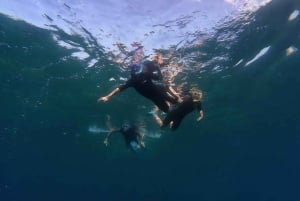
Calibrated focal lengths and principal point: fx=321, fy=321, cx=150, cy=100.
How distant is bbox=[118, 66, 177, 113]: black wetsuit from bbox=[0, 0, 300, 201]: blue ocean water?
4.56 meters

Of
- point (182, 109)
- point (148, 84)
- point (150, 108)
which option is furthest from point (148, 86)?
point (150, 108)

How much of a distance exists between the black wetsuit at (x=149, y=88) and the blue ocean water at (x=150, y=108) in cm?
456

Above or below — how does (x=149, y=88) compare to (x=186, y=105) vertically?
above

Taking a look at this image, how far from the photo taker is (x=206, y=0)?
13.1 m

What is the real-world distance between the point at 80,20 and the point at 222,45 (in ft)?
25.4

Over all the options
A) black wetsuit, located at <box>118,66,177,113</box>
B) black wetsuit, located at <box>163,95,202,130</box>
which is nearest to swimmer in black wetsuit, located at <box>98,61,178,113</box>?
black wetsuit, located at <box>118,66,177,113</box>

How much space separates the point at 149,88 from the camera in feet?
39.7

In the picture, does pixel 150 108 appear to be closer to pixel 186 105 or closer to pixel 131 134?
pixel 131 134

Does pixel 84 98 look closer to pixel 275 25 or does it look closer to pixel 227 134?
pixel 275 25

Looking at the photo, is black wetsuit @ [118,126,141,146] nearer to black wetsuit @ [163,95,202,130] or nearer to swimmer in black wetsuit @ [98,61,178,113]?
swimmer in black wetsuit @ [98,61,178,113]

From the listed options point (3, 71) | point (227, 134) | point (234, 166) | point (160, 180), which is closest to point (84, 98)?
point (3, 71)

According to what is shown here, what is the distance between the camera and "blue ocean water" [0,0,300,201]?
16.9m

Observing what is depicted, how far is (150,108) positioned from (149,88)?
12.4m

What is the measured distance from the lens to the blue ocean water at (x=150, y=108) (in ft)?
55.4
